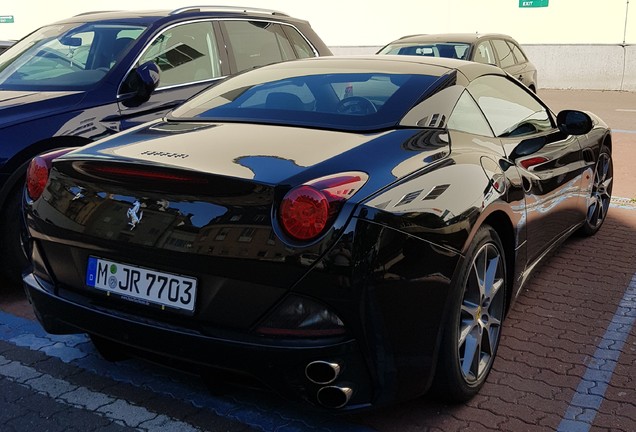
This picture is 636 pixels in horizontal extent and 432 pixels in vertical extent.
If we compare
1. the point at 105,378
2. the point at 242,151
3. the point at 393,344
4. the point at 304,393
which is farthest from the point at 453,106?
the point at 105,378

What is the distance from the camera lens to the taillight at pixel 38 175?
3.18 meters

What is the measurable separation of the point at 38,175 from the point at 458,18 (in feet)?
61.8

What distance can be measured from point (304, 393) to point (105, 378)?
1.21 m

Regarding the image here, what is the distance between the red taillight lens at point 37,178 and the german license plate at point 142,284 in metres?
0.50

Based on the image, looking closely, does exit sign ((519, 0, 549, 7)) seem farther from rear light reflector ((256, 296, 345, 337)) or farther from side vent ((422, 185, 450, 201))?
rear light reflector ((256, 296, 345, 337))

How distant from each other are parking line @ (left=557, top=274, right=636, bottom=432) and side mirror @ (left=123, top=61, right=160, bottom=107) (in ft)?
10.8

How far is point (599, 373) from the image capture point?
11.5 feet

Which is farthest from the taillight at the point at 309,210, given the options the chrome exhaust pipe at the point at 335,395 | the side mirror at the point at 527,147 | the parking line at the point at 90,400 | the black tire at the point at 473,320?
the side mirror at the point at 527,147

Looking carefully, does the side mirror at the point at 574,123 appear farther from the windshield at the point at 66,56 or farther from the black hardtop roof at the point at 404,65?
the windshield at the point at 66,56

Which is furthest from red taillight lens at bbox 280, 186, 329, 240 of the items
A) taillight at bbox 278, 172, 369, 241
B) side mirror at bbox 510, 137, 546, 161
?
Result: side mirror at bbox 510, 137, 546, 161

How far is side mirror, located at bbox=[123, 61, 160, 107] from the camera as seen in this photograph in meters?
5.16

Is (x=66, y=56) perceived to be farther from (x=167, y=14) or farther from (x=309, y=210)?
(x=309, y=210)

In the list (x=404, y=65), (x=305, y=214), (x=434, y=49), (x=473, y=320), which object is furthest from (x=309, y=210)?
(x=434, y=49)

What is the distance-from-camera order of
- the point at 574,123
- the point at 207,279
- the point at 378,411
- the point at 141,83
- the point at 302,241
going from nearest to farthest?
the point at 302,241
the point at 207,279
the point at 378,411
the point at 574,123
the point at 141,83
